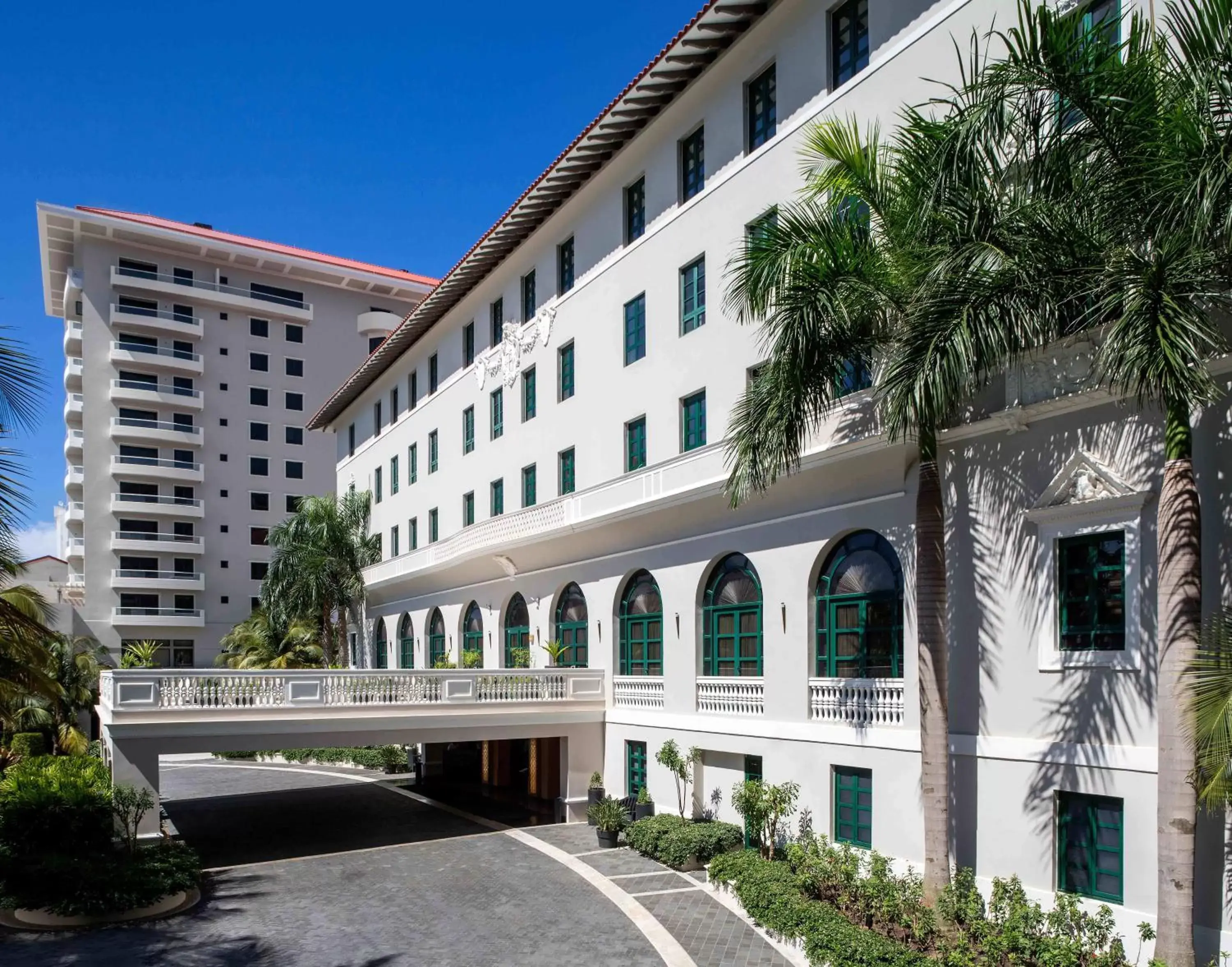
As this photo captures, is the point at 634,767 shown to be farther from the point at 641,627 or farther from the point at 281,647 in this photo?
the point at 281,647

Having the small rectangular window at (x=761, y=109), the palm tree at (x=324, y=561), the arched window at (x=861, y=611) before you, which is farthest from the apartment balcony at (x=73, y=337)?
the arched window at (x=861, y=611)

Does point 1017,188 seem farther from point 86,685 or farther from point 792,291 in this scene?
point 86,685

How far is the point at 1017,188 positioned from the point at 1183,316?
120 inches

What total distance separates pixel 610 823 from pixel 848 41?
699 inches

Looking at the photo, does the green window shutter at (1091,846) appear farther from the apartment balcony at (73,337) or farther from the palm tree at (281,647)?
the apartment balcony at (73,337)

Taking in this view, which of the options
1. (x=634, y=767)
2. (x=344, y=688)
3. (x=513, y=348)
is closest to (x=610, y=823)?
(x=634, y=767)

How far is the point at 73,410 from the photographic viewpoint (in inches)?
2901

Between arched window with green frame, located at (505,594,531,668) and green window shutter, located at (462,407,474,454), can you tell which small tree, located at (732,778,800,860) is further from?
green window shutter, located at (462,407,474,454)

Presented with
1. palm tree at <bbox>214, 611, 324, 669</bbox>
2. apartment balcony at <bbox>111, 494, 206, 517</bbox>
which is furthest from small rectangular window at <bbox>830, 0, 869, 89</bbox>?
apartment balcony at <bbox>111, 494, 206, 517</bbox>

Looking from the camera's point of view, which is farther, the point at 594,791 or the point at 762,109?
the point at 594,791

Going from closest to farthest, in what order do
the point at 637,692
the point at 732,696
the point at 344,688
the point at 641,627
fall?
the point at 732,696
the point at 344,688
the point at 637,692
the point at 641,627

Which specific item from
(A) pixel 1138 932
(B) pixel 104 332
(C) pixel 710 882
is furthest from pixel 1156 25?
(B) pixel 104 332

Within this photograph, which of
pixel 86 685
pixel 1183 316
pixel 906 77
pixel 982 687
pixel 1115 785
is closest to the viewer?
pixel 1183 316

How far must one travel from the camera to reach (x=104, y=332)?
7038 cm
